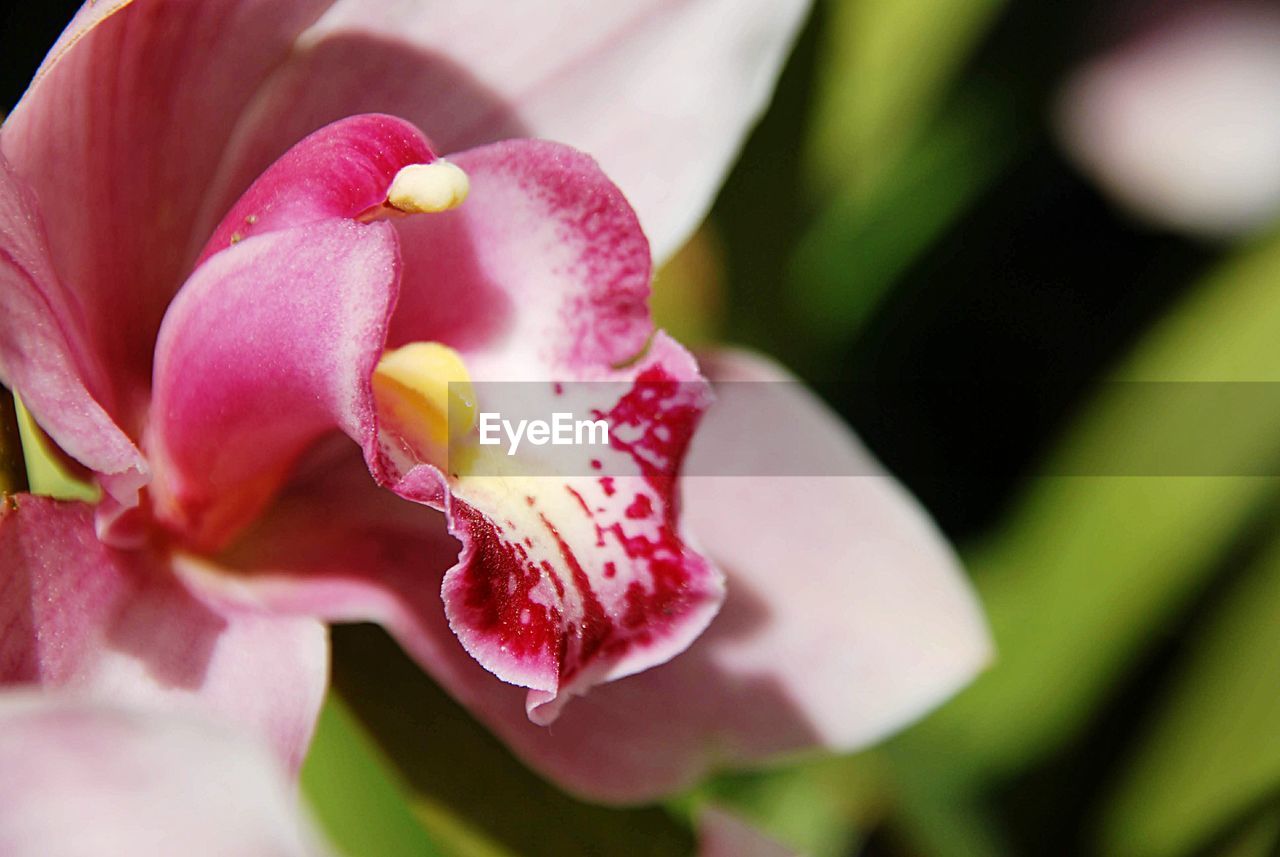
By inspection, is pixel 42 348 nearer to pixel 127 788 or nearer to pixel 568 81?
pixel 127 788

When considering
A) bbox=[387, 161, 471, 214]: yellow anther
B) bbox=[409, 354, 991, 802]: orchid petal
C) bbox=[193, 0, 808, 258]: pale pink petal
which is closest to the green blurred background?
bbox=[409, 354, 991, 802]: orchid petal

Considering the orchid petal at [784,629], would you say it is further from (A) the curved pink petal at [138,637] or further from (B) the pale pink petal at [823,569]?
(A) the curved pink petal at [138,637]

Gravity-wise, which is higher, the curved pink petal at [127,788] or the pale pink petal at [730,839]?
the curved pink petal at [127,788]

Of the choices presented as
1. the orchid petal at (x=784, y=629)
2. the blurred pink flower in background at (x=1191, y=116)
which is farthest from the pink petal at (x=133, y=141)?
the blurred pink flower in background at (x=1191, y=116)

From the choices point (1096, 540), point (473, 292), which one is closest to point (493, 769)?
point (473, 292)

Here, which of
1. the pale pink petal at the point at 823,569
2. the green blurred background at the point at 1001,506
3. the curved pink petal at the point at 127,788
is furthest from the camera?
the green blurred background at the point at 1001,506

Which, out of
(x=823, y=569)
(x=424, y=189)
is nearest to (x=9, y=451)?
(x=424, y=189)

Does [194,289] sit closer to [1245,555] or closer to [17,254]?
[17,254]
